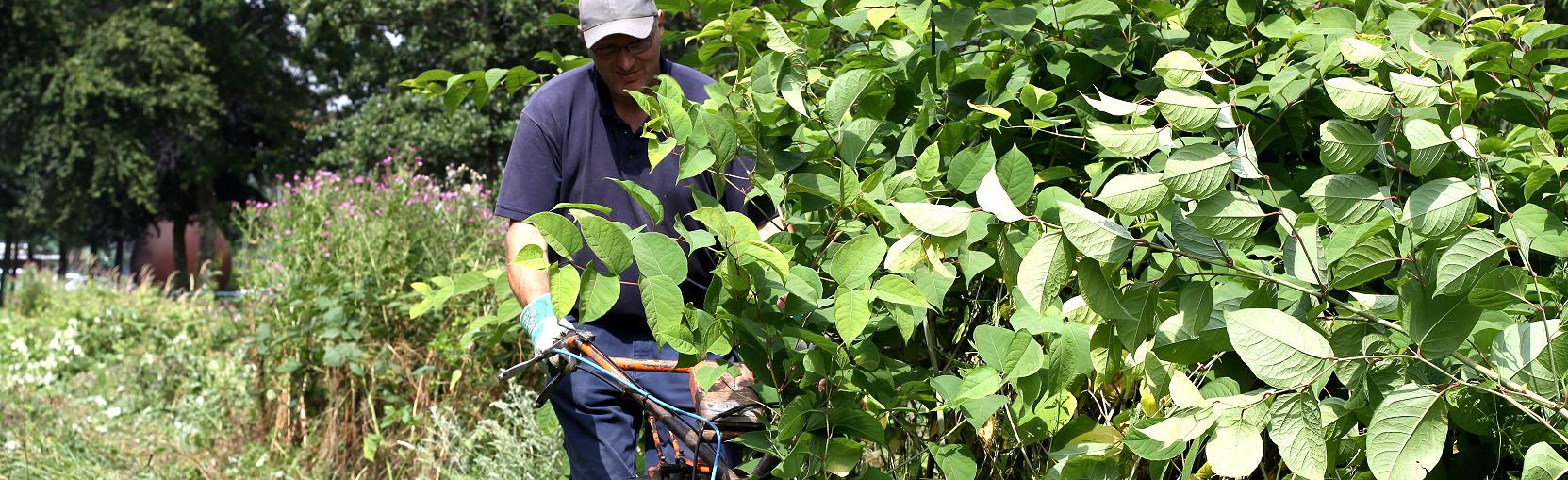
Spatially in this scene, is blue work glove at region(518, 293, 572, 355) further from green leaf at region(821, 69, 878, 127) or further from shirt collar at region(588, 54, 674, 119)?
green leaf at region(821, 69, 878, 127)

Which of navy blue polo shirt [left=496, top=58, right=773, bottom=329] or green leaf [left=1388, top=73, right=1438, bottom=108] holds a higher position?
green leaf [left=1388, top=73, right=1438, bottom=108]

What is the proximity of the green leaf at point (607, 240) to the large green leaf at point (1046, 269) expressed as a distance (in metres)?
0.40

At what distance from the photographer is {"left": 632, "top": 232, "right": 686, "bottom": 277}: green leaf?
1236 millimetres

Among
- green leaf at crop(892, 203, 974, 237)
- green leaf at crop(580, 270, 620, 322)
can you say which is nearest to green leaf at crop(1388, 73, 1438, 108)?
green leaf at crop(892, 203, 974, 237)

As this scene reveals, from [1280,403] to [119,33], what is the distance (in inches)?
1174

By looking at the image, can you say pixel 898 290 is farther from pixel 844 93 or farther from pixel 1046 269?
pixel 844 93

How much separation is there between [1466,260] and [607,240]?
792 mm

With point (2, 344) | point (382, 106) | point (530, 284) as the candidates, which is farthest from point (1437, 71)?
point (382, 106)

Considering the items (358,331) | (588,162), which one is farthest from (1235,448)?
(358,331)

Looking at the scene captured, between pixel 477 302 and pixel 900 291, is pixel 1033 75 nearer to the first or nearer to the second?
pixel 900 291

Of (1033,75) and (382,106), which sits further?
(382,106)

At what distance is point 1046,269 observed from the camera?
43.9 inches

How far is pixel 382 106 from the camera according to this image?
20.4 meters

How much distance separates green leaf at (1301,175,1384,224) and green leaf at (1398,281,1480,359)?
0.10 m
